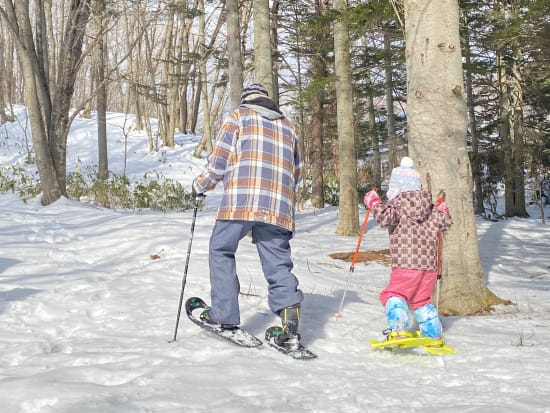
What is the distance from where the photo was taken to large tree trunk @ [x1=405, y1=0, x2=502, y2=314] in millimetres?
5156

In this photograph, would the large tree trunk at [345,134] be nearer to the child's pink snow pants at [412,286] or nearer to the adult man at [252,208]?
the child's pink snow pants at [412,286]

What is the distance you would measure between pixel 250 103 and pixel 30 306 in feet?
8.52

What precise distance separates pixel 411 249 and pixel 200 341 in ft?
5.63

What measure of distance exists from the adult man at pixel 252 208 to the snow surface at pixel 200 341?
1.08ft

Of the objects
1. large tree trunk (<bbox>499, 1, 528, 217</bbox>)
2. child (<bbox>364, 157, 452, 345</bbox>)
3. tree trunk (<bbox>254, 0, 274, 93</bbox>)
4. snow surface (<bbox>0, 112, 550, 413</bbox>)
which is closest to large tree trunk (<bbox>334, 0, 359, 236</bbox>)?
snow surface (<bbox>0, 112, 550, 413</bbox>)

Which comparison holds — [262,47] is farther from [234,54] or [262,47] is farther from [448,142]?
[448,142]

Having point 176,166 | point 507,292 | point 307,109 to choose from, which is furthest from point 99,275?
point 176,166

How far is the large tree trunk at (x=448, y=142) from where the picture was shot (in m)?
5.16

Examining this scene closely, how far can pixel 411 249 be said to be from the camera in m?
→ 4.01

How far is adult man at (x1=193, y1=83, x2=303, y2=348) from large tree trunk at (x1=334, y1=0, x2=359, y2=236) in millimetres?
6848

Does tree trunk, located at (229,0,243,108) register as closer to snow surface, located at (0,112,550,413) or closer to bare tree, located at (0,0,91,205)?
snow surface, located at (0,112,550,413)

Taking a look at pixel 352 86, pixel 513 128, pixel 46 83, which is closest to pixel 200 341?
pixel 46 83

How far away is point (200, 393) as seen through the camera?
2.58m

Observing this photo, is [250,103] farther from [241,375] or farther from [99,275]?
[99,275]
